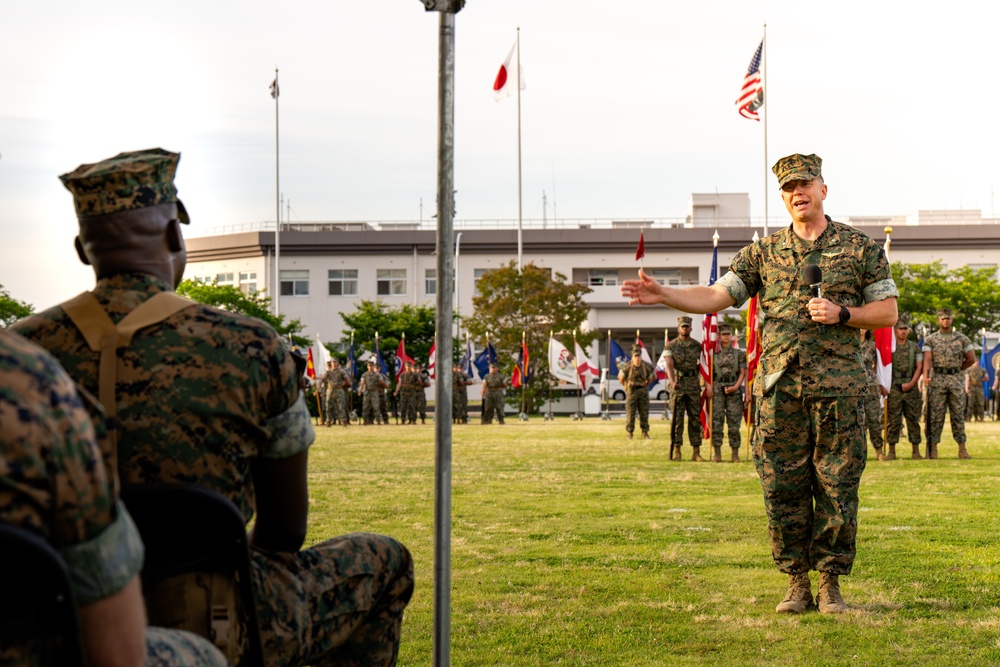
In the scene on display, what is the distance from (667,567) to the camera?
846 centimetres

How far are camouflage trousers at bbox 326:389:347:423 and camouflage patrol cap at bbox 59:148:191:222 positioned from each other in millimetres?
35397

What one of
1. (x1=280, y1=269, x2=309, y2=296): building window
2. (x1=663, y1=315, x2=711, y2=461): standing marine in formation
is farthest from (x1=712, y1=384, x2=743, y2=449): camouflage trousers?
(x1=280, y1=269, x2=309, y2=296): building window

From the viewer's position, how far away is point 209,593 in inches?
127

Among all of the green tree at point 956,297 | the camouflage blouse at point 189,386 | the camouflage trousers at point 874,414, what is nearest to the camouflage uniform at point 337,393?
the camouflage trousers at point 874,414

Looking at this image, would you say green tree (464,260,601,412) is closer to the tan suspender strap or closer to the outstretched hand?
the outstretched hand

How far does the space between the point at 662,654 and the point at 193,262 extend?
3023 inches

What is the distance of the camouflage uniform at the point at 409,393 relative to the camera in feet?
138

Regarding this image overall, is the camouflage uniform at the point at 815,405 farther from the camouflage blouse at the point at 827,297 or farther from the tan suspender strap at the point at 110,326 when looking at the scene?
the tan suspender strap at the point at 110,326

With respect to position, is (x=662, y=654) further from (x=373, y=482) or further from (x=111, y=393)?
(x=373, y=482)

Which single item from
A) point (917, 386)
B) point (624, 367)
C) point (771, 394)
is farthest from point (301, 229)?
point (771, 394)

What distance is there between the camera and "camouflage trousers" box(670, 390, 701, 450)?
20.2m

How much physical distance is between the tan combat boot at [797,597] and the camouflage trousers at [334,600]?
11.3ft

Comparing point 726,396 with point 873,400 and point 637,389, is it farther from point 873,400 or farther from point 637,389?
point 637,389

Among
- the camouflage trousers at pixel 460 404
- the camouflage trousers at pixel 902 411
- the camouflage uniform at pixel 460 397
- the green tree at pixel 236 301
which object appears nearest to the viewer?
the camouflage trousers at pixel 902 411
